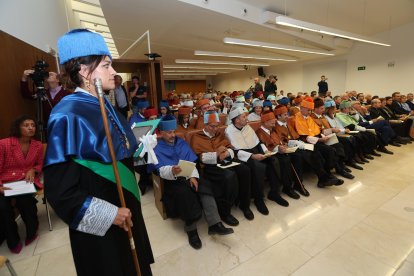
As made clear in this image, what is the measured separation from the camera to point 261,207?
2.59 m

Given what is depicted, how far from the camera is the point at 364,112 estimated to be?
5.00 m

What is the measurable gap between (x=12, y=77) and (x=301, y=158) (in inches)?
151

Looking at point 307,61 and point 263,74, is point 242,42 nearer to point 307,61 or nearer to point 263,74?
point 307,61

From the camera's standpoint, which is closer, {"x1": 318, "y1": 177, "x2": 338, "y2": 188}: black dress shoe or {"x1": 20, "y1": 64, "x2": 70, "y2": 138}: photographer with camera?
{"x1": 20, "y1": 64, "x2": 70, "y2": 138}: photographer with camera

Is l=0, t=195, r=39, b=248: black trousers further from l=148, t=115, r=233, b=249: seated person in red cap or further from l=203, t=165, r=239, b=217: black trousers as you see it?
l=203, t=165, r=239, b=217: black trousers

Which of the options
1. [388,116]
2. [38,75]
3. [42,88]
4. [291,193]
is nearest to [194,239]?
[291,193]

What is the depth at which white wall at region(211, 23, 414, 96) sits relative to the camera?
8195 millimetres

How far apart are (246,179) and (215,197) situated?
421 millimetres

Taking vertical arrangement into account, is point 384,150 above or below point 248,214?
above

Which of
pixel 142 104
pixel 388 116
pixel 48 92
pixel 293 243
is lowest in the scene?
pixel 293 243

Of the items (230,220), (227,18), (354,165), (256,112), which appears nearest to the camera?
(230,220)

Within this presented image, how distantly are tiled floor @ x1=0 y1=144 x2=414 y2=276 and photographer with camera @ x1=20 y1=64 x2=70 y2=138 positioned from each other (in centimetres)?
133

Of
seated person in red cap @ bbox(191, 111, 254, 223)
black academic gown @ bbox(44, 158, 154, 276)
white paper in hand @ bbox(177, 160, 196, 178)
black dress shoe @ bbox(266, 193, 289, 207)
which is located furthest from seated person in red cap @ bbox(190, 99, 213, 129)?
black academic gown @ bbox(44, 158, 154, 276)

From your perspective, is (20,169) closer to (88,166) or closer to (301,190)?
(88,166)
